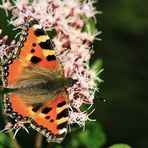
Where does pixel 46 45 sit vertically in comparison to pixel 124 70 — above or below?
above

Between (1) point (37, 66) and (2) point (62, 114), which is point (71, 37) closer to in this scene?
(1) point (37, 66)

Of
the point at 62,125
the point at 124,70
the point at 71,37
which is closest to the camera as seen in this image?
the point at 62,125

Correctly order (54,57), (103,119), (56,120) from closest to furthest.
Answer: (56,120), (54,57), (103,119)

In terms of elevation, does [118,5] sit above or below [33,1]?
below

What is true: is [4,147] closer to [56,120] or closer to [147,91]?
[56,120]

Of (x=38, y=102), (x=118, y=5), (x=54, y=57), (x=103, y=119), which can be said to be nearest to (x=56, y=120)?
(x=38, y=102)

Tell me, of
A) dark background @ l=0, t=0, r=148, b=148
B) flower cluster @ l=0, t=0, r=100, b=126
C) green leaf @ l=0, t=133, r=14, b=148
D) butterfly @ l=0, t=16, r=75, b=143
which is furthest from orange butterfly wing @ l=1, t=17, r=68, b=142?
dark background @ l=0, t=0, r=148, b=148

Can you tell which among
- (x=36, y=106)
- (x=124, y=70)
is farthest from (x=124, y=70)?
(x=36, y=106)

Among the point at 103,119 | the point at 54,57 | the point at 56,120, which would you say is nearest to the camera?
the point at 56,120
